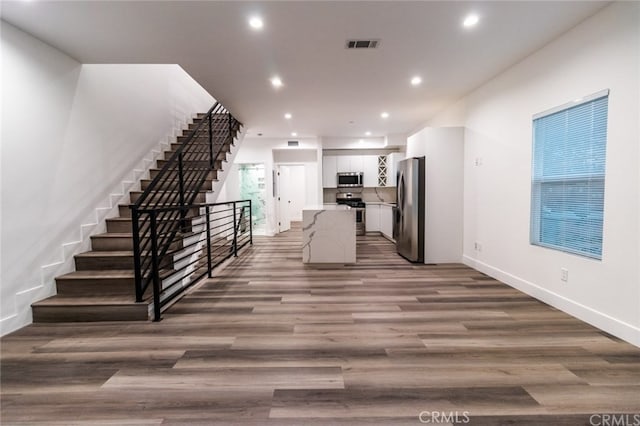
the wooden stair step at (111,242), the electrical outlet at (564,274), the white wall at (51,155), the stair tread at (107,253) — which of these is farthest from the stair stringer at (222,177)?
the electrical outlet at (564,274)

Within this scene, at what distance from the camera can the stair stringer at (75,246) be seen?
260 centimetres

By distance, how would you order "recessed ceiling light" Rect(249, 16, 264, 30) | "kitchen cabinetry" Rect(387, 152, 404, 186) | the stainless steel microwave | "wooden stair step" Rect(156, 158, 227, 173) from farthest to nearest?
1. the stainless steel microwave
2. "kitchen cabinetry" Rect(387, 152, 404, 186)
3. "wooden stair step" Rect(156, 158, 227, 173)
4. "recessed ceiling light" Rect(249, 16, 264, 30)

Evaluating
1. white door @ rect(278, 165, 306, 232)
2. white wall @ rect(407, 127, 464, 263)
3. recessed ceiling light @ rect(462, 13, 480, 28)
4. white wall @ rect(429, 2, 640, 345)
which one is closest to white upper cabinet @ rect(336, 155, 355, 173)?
white door @ rect(278, 165, 306, 232)

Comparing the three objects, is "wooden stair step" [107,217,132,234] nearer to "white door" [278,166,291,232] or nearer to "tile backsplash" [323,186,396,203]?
"white door" [278,166,291,232]

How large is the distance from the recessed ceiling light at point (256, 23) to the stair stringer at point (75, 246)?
2973 millimetres

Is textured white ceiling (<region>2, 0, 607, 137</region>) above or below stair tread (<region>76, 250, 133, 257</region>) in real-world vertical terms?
above

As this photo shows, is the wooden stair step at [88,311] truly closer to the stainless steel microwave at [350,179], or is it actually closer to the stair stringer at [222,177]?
the stair stringer at [222,177]

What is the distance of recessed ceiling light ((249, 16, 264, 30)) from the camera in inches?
98.7

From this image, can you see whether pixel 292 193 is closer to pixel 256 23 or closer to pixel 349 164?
pixel 349 164

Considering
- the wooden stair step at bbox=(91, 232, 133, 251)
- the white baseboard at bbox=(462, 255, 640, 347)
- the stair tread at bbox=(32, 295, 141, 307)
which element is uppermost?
the wooden stair step at bbox=(91, 232, 133, 251)

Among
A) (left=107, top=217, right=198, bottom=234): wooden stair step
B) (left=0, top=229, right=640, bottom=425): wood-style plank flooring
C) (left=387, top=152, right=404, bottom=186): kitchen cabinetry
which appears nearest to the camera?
(left=0, top=229, right=640, bottom=425): wood-style plank flooring

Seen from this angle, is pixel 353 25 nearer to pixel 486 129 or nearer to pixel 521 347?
pixel 486 129

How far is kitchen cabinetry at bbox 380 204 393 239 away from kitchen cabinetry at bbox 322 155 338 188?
160 centimetres

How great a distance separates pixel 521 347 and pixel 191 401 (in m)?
2.43
